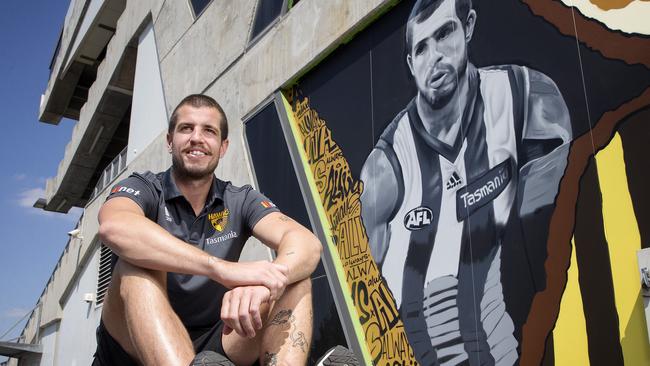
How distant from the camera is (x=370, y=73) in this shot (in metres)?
5.37

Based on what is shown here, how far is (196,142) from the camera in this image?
215 centimetres

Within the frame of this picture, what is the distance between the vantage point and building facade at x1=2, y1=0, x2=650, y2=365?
3125 millimetres

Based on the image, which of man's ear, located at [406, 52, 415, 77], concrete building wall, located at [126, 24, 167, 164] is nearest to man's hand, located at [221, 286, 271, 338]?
man's ear, located at [406, 52, 415, 77]

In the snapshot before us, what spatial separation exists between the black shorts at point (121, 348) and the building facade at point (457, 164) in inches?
90.3

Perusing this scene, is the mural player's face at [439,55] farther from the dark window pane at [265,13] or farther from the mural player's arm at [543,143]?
the dark window pane at [265,13]

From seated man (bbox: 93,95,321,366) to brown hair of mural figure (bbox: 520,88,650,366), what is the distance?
2013mm

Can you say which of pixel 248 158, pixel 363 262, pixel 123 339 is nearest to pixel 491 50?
pixel 363 262

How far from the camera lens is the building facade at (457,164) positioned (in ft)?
10.3

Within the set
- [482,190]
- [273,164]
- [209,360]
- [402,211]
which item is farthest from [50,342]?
[209,360]

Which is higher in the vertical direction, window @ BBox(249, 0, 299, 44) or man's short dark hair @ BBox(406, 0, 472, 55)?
window @ BBox(249, 0, 299, 44)

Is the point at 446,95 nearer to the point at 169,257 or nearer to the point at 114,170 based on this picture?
the point at 169,257

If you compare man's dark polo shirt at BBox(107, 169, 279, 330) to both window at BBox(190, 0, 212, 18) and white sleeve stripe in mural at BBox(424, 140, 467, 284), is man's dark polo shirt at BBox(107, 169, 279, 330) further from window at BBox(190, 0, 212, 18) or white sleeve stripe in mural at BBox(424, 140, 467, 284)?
window at BBox(190, 0, 212, 18)

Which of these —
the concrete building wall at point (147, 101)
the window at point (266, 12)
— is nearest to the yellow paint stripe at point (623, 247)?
the window at point (266, 12)

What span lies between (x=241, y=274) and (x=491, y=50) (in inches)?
122
